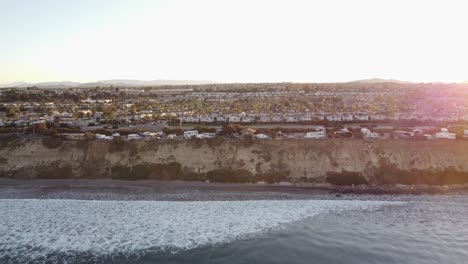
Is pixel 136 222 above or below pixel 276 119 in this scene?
below

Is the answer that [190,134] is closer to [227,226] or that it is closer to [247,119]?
[247,119]

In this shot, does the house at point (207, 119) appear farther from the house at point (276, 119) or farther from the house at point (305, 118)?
the house at point (305, 118)

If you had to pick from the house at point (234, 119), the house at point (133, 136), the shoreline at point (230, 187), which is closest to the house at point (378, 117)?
the house at point (234, 119)

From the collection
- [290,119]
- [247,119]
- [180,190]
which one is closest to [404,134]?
[290,119]

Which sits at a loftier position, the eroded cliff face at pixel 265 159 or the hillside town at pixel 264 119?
the hillside town at pixel 264 119

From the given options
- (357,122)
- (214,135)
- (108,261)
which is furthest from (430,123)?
(108,261)

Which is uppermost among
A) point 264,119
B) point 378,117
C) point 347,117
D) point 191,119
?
point 378,117
